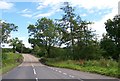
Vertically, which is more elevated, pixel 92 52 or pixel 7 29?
pixel 7 29

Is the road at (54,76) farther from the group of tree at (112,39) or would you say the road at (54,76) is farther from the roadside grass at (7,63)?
the group of tree at (112,39)

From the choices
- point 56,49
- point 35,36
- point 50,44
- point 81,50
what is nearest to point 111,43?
point 81,50

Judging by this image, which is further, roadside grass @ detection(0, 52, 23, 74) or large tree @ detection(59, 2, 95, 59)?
large tree @ detection(59, 2, 95, 59)

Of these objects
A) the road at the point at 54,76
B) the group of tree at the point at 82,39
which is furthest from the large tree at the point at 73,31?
the road at the point at 54,76

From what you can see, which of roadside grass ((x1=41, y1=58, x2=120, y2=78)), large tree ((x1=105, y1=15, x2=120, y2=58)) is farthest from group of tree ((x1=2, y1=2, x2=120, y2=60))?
roadside grass ((x1=41, y1=58, x2=120, y2=78))

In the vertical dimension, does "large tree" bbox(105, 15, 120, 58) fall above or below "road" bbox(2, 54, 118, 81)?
above

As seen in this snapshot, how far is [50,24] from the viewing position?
11681cm

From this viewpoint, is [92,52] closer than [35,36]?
Yes

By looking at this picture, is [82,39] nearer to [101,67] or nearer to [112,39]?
[112,39]

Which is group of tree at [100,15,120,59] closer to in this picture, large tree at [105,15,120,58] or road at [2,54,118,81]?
large tree at [105,15,120,58]

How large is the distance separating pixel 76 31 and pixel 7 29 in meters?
20.1

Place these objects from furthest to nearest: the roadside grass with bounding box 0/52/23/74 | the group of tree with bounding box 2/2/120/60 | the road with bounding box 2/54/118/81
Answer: the group of tree with bounding box 2/2/120/60, the roadside grass with bounding box 0/52/23/74, the road with bounding box 2/54/118/81

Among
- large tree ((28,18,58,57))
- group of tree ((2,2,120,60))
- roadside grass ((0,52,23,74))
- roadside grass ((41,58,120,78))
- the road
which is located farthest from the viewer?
large tree ((28,18,58,57))

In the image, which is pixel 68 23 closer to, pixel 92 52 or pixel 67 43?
pixel 67 43
